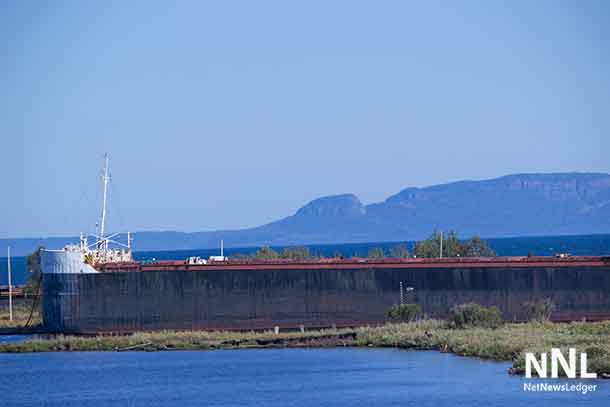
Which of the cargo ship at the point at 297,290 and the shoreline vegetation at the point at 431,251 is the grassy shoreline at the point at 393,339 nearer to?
the cargo ship at the point at 297,290

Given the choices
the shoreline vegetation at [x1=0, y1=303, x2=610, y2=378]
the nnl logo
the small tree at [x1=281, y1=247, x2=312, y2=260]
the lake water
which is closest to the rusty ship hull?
the shoreline vegetation at [x1=0, y1=303, x2=610, y2=378]

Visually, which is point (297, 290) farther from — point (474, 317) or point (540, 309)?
point (540, 309)

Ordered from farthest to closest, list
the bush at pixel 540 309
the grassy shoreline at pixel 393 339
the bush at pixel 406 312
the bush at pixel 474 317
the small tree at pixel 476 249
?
1. the small tree at pixel 476 249
2. the bush at pixel 406 312
3. the bush at pixel 540 309
4. the bush at pixel 474 317
5. the grassy shoreline at pixel 393 339

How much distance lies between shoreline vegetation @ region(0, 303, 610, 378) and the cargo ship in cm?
144

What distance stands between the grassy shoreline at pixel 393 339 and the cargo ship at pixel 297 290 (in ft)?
6.46

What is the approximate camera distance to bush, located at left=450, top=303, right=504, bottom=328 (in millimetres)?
60750

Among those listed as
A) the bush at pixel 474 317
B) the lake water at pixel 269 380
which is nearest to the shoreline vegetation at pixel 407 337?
the bush at pixel 474 317

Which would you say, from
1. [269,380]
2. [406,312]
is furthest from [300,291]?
[269,380]

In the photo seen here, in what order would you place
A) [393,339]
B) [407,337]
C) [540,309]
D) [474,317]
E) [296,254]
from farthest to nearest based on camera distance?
1. [296,254]
2. [540,309]
3. [474,317]
4. [393,339]
5. [407,337]

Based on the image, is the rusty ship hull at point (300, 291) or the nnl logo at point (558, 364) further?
the rusty ship hull at point (300, 291)

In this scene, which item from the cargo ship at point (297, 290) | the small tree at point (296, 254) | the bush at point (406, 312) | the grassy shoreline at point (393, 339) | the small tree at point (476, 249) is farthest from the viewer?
the small tree at point (476, 249)

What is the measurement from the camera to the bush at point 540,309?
64.1m

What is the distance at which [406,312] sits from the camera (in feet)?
213

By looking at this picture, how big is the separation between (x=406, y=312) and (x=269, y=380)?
15.3 metres
